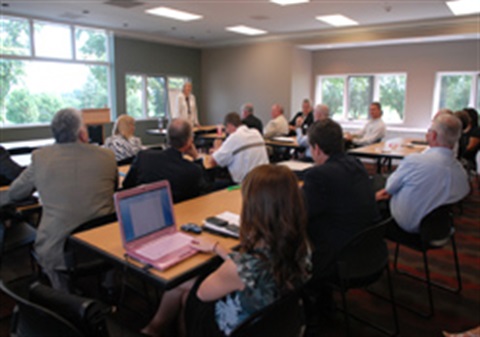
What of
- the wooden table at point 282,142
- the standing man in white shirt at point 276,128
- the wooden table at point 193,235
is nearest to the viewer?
the wooden table at point 193,235

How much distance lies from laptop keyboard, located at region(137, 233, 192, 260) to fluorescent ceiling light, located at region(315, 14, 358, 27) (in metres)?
6.72

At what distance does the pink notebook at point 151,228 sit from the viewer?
1.66 m

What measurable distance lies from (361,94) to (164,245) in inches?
356

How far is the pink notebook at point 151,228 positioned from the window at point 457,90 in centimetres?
845

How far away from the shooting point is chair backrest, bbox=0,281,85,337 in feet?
3.88

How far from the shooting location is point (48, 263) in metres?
2.22

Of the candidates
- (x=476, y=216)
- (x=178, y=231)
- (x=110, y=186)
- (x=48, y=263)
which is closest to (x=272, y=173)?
(x=178, y=231)

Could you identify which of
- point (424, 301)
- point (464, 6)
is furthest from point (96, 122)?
point (464, 6)

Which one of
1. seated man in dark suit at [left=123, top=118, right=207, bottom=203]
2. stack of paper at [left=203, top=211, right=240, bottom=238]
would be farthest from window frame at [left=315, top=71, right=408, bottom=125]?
stack of paper at [left=203, top=211, right=240, bottom=238]

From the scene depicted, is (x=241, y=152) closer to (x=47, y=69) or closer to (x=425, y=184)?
(x=425, y=184)

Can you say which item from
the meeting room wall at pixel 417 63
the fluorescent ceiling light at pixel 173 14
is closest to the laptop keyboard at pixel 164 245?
the fluorescent ceiling light at pixel 173 14

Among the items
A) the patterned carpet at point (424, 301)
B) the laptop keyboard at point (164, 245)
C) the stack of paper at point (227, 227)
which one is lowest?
the patterned carpet at point (424, 301)

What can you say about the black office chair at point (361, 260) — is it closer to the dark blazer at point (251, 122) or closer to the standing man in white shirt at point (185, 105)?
the dark blazer at point (251, 122)

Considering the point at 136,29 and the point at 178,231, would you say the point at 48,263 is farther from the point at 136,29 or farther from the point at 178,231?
the point at 136,29
